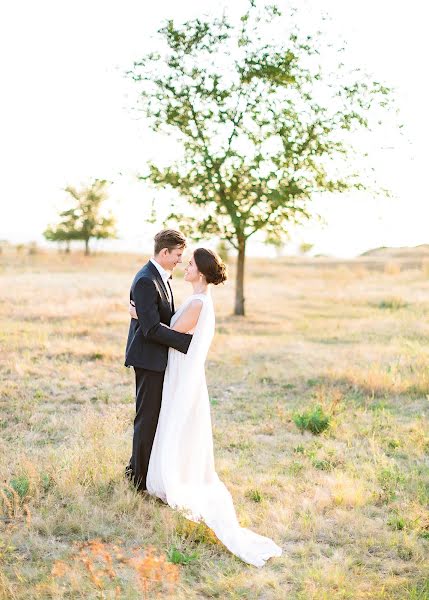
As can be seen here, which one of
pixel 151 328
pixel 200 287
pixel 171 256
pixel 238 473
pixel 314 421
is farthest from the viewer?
pixel 314 421

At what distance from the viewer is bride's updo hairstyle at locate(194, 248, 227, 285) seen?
252 inches

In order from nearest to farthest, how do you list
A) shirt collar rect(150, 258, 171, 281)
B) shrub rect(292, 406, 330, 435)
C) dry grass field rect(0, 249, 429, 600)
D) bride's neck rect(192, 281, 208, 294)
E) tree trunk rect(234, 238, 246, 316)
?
dry grass field rect(0, 249, 429, 600), bride's neck rect(192, 281, 208, 294), shirt collar rect(150, 258, 171, 281), shrub rect(292, 406, 330, 435), tree trunk rect(234, 238, 246, 316)

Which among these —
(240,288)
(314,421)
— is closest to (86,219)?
(240,288)

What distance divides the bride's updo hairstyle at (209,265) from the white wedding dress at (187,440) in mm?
222

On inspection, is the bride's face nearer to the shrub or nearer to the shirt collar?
the shirt collar

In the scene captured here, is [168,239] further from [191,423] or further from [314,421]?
[314,421]

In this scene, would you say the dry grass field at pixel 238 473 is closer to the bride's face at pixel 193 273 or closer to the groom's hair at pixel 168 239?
the bride's face at pixel 193 273

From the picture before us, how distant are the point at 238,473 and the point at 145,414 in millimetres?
1769

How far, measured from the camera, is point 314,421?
984 cm

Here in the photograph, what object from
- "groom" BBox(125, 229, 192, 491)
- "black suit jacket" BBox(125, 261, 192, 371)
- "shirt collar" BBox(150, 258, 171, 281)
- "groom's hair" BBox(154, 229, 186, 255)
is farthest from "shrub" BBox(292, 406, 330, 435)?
"groom's hair" BBox(154, 229, 186, 255)

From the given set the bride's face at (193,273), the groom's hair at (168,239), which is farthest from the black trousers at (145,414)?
the groom's hair at (168,239)

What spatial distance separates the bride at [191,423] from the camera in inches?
253

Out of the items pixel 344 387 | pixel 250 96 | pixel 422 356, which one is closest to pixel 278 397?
pixel 344 387

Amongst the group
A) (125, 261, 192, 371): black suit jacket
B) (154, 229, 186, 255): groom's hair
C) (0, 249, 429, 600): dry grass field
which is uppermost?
(154, 229, 186, 255): groom's hair
